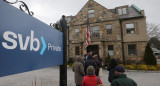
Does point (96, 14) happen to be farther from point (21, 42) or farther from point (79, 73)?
point (21, 42)

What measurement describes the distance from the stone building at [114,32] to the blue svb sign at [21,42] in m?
12.7

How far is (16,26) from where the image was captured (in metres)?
1.29

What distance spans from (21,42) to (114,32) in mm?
14182

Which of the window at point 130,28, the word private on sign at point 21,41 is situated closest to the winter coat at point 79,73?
the word private on sign at point 21,41

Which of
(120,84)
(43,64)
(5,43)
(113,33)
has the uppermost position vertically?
(113,33)

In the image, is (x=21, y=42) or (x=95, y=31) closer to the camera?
(x=21, y=42)

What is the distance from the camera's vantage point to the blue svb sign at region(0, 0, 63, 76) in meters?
1.14

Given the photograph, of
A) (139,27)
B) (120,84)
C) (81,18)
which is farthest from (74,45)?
(120,84)

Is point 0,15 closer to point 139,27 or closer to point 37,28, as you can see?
point 37,28

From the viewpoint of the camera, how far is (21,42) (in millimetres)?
1333

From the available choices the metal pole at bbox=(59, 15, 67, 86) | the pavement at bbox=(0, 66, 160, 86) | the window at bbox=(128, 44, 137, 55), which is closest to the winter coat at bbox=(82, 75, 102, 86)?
the metal pole at bbox=(59, 15, 67, 86)

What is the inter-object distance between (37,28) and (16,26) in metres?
0.40

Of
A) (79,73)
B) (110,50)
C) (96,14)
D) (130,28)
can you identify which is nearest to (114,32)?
(130,28)

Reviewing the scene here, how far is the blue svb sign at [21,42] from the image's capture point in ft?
3.75
